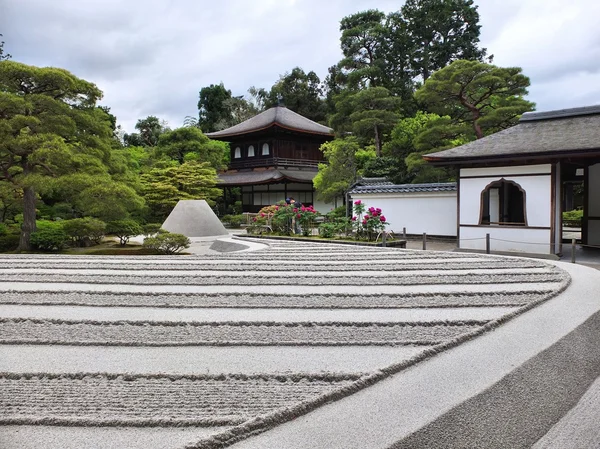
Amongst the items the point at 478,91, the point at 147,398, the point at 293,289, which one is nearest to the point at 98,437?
the point at 147,398

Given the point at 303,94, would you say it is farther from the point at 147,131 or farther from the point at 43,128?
the point at 43,128

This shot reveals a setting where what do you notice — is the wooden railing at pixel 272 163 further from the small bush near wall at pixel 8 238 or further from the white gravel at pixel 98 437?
the white gravel at pixel 98 437

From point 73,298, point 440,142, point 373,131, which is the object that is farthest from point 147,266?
point 373,131

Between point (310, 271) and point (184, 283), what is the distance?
6.31 feet

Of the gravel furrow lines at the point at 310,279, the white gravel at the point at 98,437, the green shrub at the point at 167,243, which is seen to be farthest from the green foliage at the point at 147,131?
the white gravel at the point at 98,437

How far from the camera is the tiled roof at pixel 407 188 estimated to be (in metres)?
13.4

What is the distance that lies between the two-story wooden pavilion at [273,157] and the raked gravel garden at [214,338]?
1752 centimetres

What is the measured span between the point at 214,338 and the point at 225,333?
0.15m

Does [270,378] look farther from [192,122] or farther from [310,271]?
[192,122]

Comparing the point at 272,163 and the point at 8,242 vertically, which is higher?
the point at 272,163

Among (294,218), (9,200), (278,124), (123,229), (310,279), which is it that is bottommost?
(310,279)

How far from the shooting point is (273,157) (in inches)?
1013

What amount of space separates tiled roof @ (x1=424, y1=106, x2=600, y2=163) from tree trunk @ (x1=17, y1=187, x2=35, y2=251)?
34.6 ft

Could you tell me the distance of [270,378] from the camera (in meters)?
2.90
